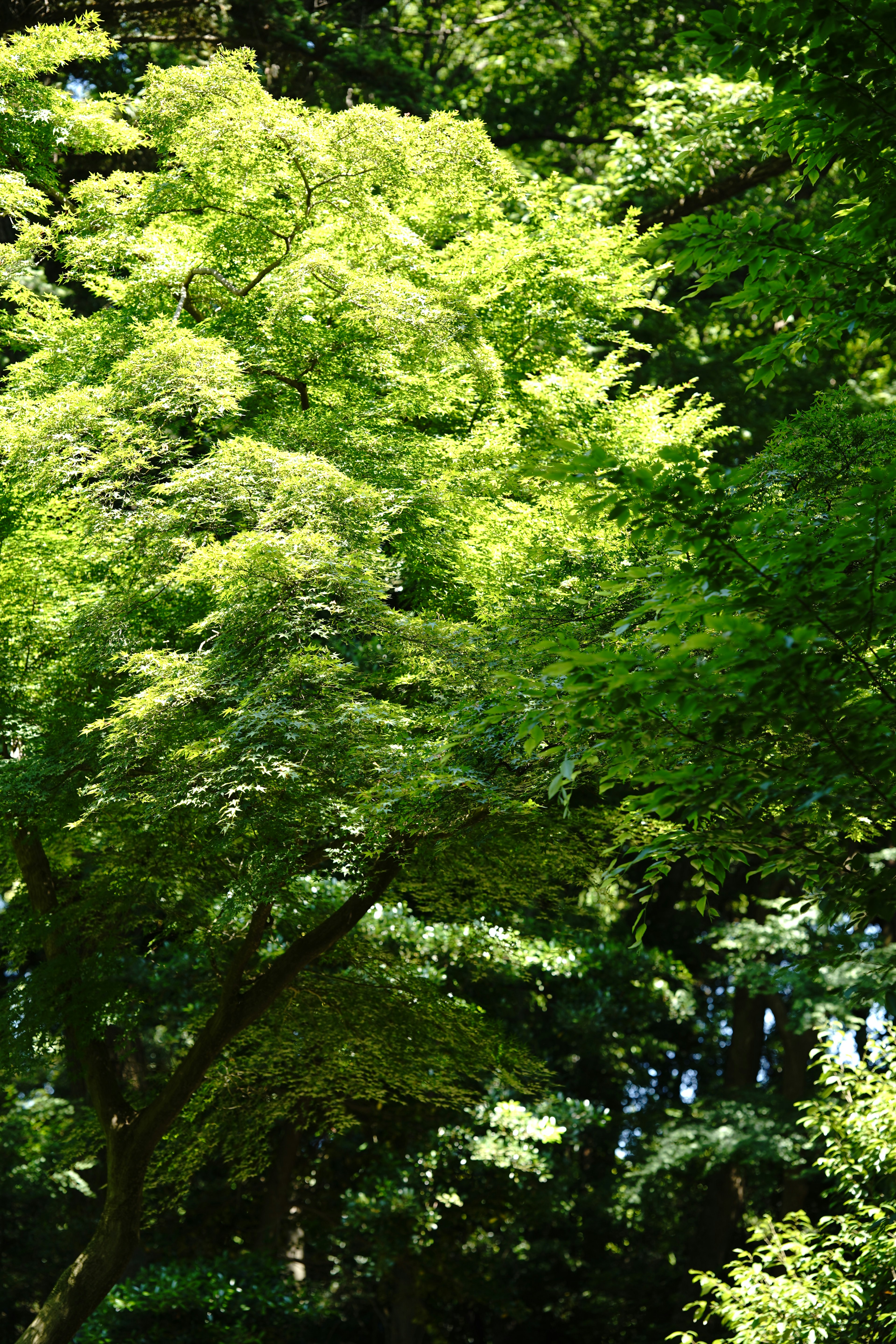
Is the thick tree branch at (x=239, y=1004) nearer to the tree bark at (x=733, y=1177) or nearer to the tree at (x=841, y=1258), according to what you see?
the tree at (x=841, y=1258)

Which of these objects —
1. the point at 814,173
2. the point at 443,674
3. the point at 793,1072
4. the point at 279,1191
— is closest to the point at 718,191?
the point at 443,674

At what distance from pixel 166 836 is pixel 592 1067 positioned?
405 inches

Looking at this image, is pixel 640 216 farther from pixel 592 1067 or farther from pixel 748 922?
pixel 592 1067

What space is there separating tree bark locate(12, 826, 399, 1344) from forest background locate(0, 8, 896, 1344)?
0.29 meters

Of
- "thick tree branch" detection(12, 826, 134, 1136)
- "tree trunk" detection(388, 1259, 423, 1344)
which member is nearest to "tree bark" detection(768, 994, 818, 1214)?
"tree trunk" detection(388, 1259, 423, 1344)

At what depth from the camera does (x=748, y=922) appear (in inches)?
578

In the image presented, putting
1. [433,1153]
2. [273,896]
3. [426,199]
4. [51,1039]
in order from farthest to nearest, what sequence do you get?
[433,1153] < [426,199] < [51,1039] < [273,896]

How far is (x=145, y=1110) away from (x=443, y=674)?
4.34 metres

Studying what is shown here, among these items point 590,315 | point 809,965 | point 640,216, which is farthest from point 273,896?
point 640,216

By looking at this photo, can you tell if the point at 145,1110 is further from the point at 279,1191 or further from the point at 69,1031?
the point at 279,1191

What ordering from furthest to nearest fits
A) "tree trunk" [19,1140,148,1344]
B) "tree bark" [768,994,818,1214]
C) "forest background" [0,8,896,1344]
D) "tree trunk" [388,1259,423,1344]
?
"tree bark" [768,994,818,1214]
"tree trunk" [388,1259,423,1344]
"tree trunk" [19,1140,148,1344]
"forest background" [0,8,896,1344]

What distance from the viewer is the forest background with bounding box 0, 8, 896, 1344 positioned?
4.49 metres

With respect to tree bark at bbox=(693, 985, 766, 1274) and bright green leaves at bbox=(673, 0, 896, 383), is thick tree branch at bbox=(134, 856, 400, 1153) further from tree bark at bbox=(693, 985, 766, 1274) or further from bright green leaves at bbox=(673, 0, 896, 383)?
tree bark at bbox=(693, 985, 766, 1274)

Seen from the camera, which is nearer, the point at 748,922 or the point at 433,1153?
the point at 433,1153
